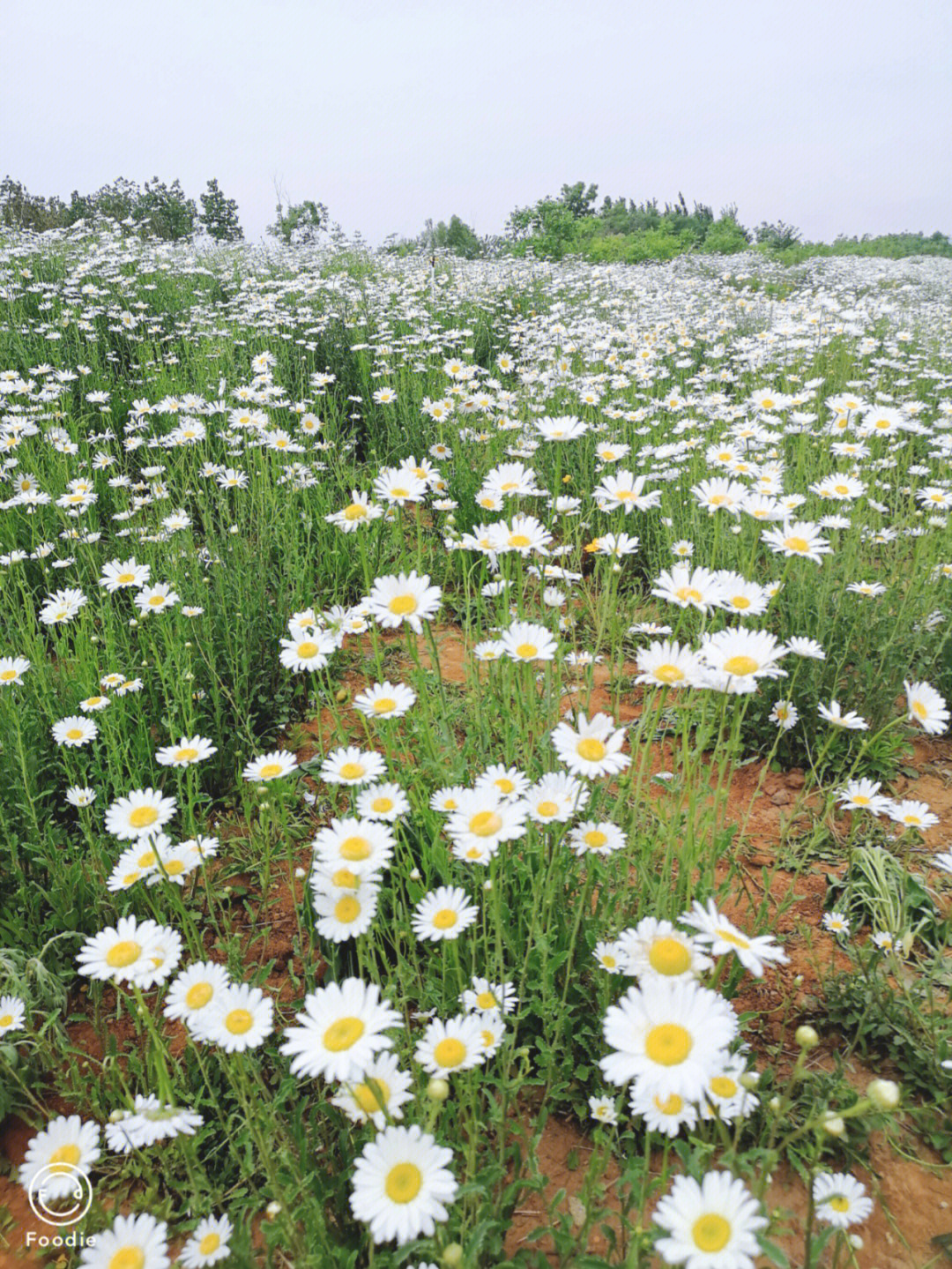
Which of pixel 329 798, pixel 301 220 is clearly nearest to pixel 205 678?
pixel 329 798

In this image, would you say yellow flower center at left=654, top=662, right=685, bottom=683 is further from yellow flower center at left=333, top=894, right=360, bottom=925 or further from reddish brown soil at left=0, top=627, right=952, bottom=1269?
yellow flower center at left=333, top=894, right=360, bottom=925

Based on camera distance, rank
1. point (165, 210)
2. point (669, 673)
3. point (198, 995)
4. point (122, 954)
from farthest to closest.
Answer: point (165, 210)
point (669, 673)
point (122, 954)
point (198, 995)

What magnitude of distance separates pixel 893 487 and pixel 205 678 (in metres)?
3.68

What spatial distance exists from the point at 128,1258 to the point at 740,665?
4.18 feet

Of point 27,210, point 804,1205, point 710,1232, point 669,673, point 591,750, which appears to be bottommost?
point 804,1205

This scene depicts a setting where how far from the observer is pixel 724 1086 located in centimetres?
111

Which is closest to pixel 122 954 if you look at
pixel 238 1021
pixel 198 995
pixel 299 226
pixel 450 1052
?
pixel 198 995

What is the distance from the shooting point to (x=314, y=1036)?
0.99m

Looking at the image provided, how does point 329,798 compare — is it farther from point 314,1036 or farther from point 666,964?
point 666,964

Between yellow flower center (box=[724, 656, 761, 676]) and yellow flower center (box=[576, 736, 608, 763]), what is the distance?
0.92 feet

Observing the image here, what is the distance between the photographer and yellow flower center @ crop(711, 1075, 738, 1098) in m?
1.10

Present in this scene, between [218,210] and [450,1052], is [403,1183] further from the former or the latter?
[218,210]

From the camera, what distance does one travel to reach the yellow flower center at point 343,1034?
96 centimetres

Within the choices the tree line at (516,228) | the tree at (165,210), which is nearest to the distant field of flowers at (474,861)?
the tree line at (516,228)
